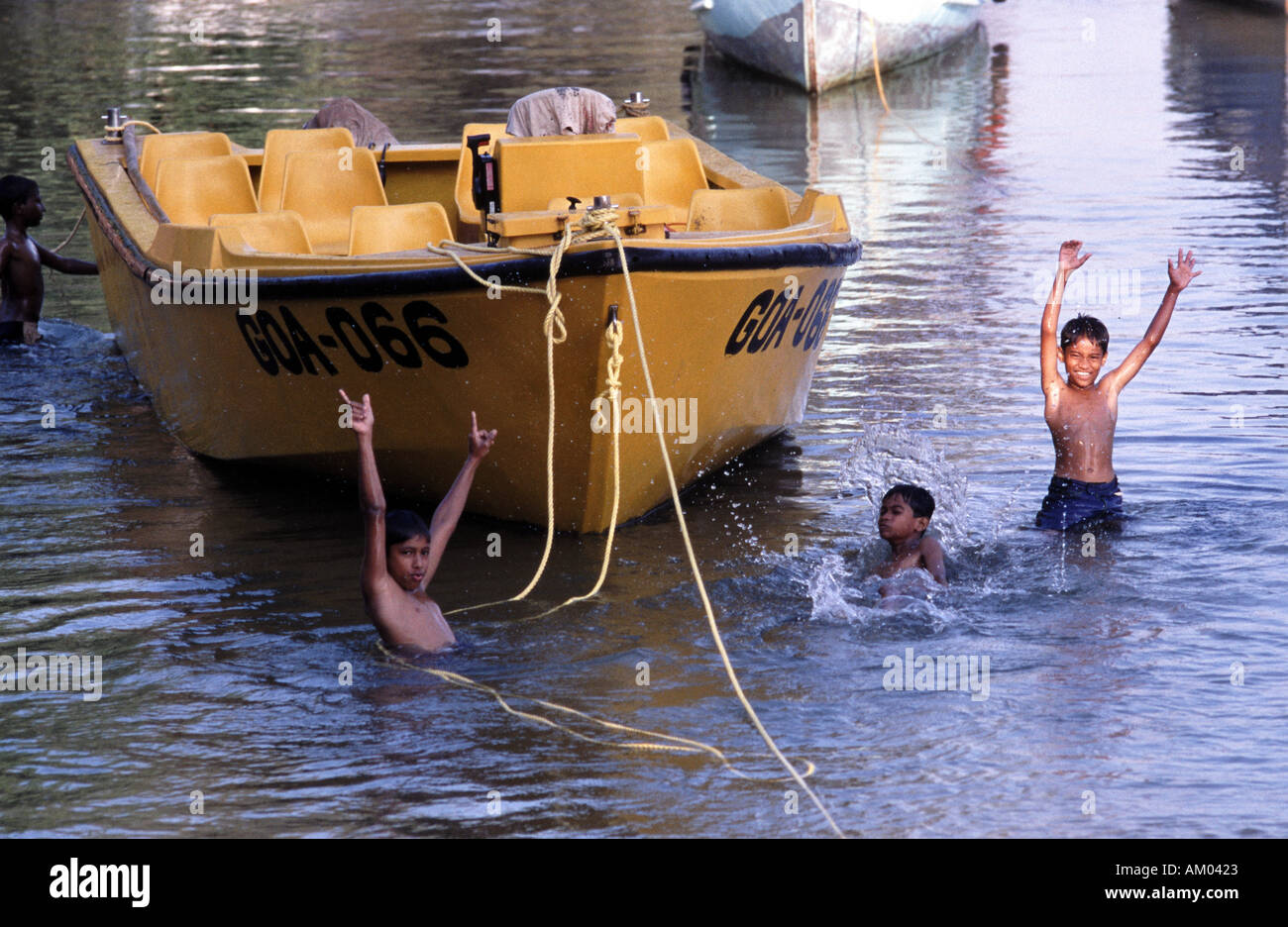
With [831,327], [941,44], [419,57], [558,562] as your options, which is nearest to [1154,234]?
[831,327]

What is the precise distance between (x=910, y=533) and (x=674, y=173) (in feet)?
12.6

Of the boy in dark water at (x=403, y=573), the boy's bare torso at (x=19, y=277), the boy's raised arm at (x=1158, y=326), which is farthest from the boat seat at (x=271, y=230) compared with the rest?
the boy's raised arm at (x=1158, y=326)

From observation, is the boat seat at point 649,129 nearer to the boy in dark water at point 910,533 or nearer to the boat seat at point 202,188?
the boat seat at point 202,188

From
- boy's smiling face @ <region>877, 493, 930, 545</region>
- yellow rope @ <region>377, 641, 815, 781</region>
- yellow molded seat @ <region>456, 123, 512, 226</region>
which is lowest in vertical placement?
yellow rope @ <region>377, 641, 815, 781</region>

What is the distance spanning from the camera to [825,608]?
20.8 feet

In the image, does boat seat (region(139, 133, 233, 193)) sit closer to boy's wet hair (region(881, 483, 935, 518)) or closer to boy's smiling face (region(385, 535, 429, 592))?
boy's smiling face (region(385, 535, 429, 592))

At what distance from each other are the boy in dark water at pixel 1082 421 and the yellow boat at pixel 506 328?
114 cm

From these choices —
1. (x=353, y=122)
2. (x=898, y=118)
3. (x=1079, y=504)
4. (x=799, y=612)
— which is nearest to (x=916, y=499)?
(x=799, y=612)

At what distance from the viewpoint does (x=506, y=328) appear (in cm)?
673

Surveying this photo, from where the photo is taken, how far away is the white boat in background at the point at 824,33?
2184 cm

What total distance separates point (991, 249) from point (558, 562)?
6.52 m

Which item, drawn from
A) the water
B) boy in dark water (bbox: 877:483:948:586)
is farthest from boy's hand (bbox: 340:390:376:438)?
boy in dark water (bbox: 877:483:948:586)

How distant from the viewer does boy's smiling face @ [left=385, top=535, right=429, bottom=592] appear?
19.2 ft

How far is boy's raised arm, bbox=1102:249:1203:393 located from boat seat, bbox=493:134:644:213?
97.5 inches
